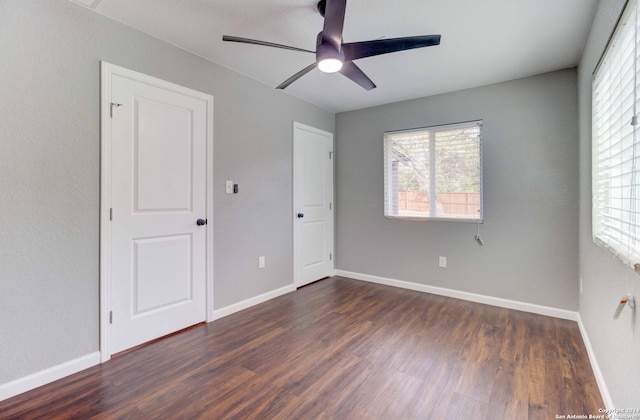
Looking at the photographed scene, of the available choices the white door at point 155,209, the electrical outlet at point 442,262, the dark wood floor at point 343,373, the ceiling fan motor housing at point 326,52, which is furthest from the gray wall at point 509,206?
the white door at point 155,209

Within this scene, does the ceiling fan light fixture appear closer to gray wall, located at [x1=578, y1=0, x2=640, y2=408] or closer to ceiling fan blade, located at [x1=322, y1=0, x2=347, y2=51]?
ceiling fan blade, located at [x1=322, y1=0, x2=347, y2=51]

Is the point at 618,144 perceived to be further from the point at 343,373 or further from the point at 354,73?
the point at 343,373

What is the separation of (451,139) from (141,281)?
3378mm

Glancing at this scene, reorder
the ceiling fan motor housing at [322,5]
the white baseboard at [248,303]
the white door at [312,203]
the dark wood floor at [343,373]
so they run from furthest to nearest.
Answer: the white door at [312,203], the white baseboard at [248,303], the ceiling fan motor housing at [322,5], the dark wood floor at [343,373]

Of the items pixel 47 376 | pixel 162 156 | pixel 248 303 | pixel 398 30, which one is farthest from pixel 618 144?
pixel 47 376

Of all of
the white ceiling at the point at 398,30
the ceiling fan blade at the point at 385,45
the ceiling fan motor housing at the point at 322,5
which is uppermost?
the white ceiling at the point at 398,30

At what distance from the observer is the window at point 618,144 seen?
4.24ft

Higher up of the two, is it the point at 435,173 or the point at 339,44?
the point at 339,44

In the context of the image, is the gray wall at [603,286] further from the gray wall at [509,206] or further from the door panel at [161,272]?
the door panel at [161,272]

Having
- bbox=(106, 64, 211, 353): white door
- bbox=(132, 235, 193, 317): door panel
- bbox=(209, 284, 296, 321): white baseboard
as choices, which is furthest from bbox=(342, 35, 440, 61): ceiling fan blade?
bbox=(209, 284, 296, 321): white baseboard

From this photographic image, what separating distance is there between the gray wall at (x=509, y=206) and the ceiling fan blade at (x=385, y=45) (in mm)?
1804

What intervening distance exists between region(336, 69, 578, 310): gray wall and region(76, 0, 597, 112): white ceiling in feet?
1.09

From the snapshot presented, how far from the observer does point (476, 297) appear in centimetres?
330

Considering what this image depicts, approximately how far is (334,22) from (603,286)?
7.25ft
